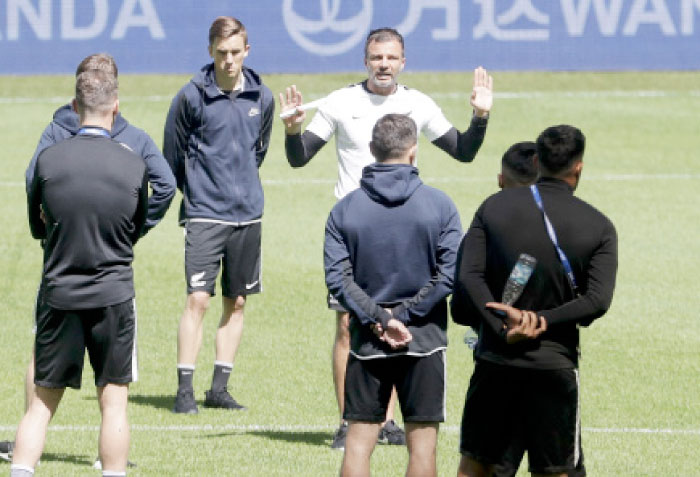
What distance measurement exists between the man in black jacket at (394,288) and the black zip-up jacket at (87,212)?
991 mm

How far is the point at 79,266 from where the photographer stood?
7.04 metres

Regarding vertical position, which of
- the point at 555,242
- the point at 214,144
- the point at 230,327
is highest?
the point at 214,144

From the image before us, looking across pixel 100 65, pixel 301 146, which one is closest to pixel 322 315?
pixel 301 146

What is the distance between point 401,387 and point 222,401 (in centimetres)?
320

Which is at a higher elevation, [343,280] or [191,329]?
[343,280]

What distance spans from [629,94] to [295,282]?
44.5 ft

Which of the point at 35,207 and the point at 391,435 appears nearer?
the point at 35,207

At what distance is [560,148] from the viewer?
250 inches

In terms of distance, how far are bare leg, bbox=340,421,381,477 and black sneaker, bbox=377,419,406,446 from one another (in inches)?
77.5

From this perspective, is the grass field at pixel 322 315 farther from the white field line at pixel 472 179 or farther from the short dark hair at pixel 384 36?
the short dark hair at pixel 384 36

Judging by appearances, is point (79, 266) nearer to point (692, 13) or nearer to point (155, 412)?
point (155, 412)

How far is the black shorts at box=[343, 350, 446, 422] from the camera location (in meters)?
6.93

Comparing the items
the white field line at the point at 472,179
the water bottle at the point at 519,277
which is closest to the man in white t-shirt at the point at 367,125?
the water bottle at the point at 519,277

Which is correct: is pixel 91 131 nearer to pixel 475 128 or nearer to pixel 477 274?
pixel 477 274
